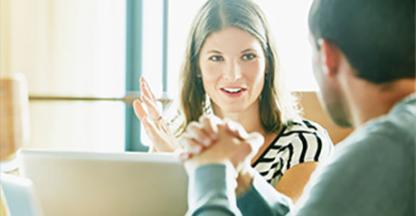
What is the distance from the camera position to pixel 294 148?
0.69 metres

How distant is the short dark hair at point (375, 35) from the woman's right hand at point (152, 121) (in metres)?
0.26

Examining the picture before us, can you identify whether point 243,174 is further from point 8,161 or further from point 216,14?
point 8,161

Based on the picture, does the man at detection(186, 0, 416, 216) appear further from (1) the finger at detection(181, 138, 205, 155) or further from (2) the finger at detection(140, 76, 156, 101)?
(2) the finger at detection(140, 76, 156, 101)

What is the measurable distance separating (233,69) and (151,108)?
0.15m

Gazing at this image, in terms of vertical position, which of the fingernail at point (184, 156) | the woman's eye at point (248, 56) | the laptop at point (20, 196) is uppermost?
the woman's eye at point (248, 56)

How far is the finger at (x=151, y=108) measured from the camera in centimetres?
75

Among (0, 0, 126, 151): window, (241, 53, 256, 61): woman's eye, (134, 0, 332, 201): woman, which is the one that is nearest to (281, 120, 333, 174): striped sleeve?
(134, 0, 332, 201): woman

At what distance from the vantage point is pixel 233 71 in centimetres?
67

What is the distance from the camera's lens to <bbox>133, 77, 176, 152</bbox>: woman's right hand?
0.71 m

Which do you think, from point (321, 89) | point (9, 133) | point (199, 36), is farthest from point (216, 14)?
point (9, 133)

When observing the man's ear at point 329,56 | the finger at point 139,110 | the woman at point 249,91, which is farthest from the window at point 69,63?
→ the man's ear at point 329,56

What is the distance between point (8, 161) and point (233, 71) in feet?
0.99

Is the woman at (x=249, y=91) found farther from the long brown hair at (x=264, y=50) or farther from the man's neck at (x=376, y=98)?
the man's neck at (x=376, y=98)

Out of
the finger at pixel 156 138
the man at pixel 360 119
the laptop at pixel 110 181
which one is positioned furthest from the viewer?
the finger at pixel 156 138
